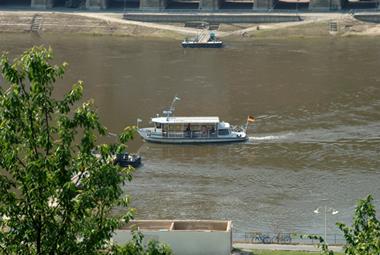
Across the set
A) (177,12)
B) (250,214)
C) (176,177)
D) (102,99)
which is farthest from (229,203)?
(177,12)

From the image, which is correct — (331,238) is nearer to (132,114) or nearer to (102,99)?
(132,114)

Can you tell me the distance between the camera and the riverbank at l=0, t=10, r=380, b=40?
269 ft

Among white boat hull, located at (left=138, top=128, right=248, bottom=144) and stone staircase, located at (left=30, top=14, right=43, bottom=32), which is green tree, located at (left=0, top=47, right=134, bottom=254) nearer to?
white boat hull, located at (left=138, top=128, right=248, bottom=144)

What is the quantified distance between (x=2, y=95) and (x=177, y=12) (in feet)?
243

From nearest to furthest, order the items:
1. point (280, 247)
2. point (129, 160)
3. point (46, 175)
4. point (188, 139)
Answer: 1. point (46, 175)
2. point (280, 247)
3. point (129, 160)
4. point (188, 139)

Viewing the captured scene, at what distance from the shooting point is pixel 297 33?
81875 millimetres

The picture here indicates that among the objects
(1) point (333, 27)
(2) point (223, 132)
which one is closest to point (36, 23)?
(1) point (333, 27)

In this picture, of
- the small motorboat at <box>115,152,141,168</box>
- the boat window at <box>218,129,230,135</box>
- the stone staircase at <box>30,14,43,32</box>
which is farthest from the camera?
the stone staircase at <box>30,14,43,32</box>

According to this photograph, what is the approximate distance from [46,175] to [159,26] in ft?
234

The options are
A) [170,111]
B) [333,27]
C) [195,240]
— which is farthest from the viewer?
[333,27]

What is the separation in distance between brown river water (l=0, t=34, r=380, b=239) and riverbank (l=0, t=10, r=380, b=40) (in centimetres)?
152

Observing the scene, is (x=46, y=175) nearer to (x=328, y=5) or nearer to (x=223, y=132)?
(x=223, y=132)

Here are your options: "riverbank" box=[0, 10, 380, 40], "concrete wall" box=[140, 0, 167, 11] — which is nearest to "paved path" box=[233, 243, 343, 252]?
"riverbank" box=[0, 10, 380, 40]

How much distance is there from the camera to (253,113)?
178 ft
